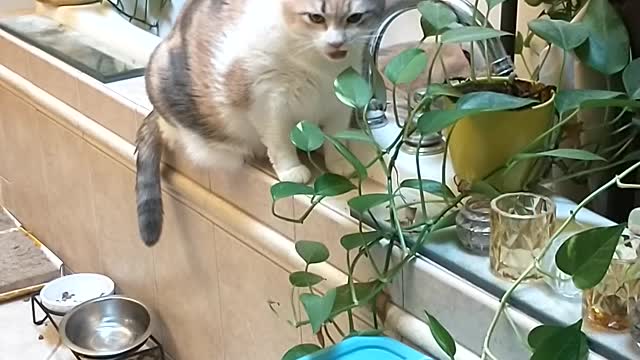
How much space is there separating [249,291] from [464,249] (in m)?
0.44

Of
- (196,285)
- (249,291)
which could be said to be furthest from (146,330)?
(249,291)

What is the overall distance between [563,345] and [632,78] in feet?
0.97

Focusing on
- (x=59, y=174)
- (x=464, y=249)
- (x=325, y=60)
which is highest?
(x=325, y=60)

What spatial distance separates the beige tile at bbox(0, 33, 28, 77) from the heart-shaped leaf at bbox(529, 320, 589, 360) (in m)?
1.39

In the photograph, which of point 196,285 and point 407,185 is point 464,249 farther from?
point 196,285

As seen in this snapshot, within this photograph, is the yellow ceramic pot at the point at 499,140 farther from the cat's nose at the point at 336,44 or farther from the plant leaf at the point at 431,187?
the cat's nose at the point at 336,44

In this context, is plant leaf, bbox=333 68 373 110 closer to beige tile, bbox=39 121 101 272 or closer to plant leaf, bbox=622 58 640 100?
plant leaf, bbox=622 58 640 100

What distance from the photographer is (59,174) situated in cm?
198

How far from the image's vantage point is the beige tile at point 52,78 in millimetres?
1817

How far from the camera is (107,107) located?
5.58ft

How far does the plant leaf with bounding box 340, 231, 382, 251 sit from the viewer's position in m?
1.09

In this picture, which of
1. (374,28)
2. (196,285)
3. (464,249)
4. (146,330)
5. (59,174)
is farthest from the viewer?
(59,174)

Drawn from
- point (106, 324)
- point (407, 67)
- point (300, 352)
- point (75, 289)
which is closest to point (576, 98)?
point (407, 67)

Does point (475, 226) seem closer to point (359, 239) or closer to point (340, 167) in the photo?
point (359, 239)
